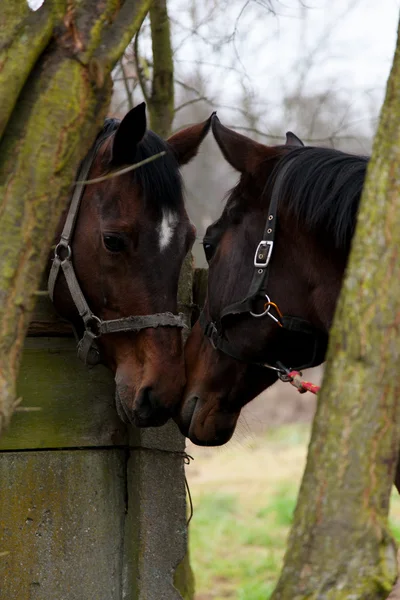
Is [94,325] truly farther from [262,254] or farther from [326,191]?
[326,191]

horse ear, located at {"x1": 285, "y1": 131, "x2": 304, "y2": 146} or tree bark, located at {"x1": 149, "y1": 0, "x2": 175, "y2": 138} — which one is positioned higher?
tree bark, located at {"x1": 149, "y1": 0, "x2": 175, "y2": 138}

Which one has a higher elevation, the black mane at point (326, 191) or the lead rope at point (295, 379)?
the black mane at point (326, 191)

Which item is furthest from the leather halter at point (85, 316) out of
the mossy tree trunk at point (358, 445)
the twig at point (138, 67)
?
the twig at point (138, 67)

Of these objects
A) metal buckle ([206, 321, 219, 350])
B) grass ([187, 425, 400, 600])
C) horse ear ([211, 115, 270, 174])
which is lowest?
grass ([187, 425, 400, 600])

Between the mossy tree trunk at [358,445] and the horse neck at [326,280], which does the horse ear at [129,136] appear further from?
the mossy tree trunk at [358,445]

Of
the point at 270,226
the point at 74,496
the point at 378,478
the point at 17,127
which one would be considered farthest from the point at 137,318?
the point at 378,478

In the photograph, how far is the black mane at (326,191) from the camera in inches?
122

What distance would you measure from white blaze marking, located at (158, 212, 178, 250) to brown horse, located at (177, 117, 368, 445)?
266 millimetres

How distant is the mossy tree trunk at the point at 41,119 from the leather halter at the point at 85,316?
96cm

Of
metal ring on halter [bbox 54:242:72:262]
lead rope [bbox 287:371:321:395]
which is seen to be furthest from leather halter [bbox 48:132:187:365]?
lead rope [bbox 287:371:321:395]

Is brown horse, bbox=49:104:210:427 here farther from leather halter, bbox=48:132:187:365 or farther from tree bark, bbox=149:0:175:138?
tree bark, bbox=149:0:175:138

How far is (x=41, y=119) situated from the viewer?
2.29 m

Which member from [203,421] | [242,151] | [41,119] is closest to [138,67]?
[242,151]

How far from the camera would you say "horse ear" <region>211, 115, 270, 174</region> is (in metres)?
3.43
